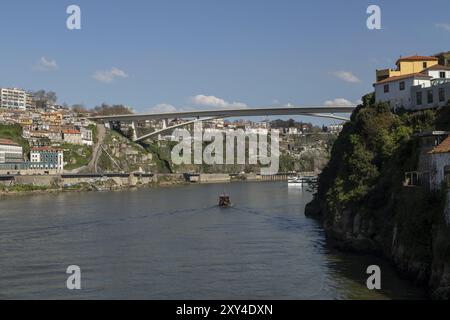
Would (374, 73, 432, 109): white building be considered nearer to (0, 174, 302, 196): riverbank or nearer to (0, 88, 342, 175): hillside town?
(0, 174, 302, 196): riverbank

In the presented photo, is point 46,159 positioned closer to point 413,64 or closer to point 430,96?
point 413,64

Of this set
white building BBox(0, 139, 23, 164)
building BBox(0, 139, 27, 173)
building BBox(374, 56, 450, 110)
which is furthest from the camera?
white building BBox(0, 139, 23, 164)

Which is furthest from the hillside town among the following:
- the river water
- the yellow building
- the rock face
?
the rock face

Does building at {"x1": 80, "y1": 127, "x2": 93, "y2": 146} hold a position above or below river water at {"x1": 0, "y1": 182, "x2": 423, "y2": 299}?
above

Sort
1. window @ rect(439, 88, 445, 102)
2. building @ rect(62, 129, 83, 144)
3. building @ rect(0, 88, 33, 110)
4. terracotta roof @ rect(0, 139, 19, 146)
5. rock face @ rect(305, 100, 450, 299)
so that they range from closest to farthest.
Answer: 1. rock face @ rect(305, 100, 450, 299)
2. window @ rect(439, 88, 445, 102)
3. terracotta roof @ rect(0, 139, 19, 146)
4. building @ rect(62, 129, 83, 144)
5. building @ rect(0, 88, 33, 110)

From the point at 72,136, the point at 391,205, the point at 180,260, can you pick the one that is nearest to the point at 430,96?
the point at 391,205

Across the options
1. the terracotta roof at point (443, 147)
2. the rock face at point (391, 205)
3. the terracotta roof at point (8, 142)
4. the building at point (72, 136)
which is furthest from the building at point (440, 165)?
the building at point (72, 136)

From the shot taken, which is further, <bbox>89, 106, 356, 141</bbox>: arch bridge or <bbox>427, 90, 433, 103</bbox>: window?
<bbox>89, 106, 356, 141</bbox>: arch bridge
